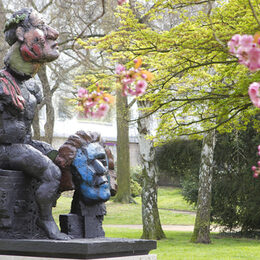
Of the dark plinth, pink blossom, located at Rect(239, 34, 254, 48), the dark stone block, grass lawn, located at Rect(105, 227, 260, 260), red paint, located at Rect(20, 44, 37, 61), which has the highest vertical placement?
red paint, located at Rect(20, 44, 37, 61)

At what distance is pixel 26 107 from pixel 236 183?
434 inches

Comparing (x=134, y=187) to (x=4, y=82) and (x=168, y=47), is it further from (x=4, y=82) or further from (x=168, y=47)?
(x=4, y=82)

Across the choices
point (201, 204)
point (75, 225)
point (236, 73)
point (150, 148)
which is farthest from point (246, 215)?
point (75, 225)

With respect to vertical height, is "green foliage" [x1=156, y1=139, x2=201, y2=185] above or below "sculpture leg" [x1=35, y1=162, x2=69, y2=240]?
above

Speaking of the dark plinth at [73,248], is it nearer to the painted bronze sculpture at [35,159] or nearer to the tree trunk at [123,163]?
the painted bronze sculpture at [35,159]

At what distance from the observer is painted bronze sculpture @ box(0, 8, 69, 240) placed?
3986 mm

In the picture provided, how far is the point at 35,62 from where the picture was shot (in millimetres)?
4285

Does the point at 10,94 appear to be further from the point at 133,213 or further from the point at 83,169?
the point at 133,213

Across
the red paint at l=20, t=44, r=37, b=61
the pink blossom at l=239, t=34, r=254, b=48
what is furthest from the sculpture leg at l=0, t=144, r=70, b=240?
the pink blossom at l=239, t=34, r=254, b=48

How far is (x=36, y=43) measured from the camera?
13.8ft

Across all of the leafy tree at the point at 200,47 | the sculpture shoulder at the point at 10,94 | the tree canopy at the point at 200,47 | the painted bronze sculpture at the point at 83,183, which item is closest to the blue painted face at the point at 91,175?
the painted bronze sculpture at the point at 83,183

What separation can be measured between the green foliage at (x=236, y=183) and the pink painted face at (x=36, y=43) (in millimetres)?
10228

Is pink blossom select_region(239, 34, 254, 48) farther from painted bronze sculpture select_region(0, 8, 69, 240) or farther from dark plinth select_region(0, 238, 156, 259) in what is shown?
painted bronze sculpture select_region(0, 8, 69, 240)

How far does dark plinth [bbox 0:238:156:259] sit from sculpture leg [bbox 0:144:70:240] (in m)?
0.20
